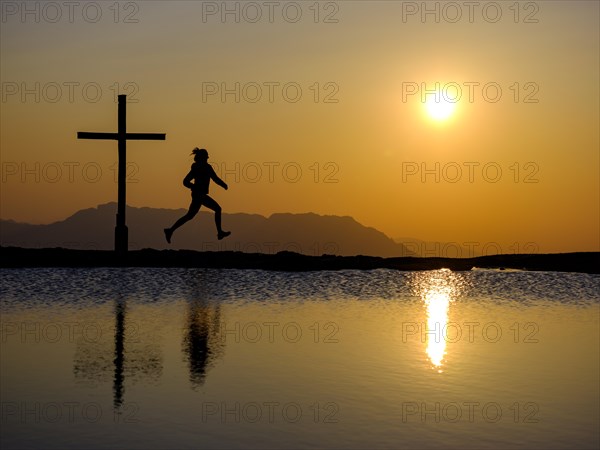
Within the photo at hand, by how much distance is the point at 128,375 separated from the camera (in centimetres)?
884

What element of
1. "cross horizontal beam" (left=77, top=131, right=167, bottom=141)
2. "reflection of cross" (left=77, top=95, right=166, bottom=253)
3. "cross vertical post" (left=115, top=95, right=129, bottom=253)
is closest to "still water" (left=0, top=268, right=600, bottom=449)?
"cross vertical post" (left=115, top=95, right=129, bottom=253)

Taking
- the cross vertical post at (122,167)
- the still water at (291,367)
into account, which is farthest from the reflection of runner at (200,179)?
the still water at (291,367)

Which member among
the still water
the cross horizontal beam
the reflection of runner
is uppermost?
the cross horizontal beam

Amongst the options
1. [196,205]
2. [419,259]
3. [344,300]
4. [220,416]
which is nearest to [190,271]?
[196,205]

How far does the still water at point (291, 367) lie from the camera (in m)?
6.70

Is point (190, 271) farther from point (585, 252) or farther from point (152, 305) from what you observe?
point (585, 252)

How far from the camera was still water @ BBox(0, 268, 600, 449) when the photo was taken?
6.70 m

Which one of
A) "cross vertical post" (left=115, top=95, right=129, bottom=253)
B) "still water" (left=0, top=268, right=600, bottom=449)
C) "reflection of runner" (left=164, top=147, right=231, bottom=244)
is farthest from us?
"cross vertical post" (left=115, top=95, right=129, bottom=253)

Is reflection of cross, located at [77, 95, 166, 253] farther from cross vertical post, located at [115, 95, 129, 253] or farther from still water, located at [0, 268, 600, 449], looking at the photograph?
still water, located at [0, 268, 600, 449]

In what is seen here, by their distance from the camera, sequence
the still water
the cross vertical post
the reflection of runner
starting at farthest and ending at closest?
the cross vertical post
the reflection of runner
the still water

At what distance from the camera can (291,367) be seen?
31.0ft

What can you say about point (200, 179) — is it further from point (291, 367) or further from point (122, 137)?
point (291, 367)

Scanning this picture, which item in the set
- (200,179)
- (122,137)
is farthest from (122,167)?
(200,179)

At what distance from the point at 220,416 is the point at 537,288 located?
13233 mm
